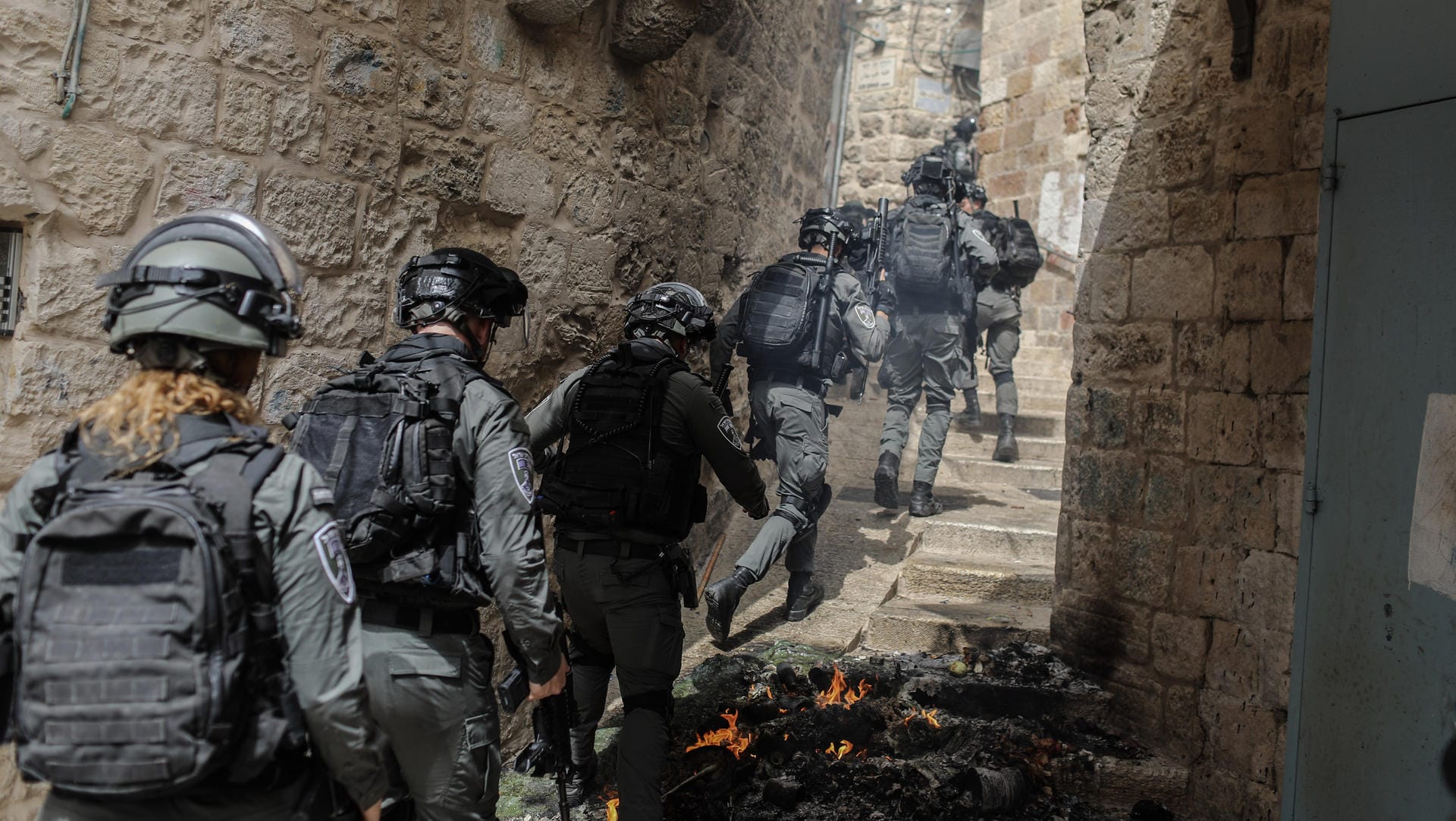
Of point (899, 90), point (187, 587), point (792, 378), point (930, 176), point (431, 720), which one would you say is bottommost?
point (431, 720)

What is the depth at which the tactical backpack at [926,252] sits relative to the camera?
7.31 metres

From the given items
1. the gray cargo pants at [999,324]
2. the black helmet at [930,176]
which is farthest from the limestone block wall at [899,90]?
the black helmet at [930,176]

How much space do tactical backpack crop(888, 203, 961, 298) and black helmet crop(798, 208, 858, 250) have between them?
1.46 meters

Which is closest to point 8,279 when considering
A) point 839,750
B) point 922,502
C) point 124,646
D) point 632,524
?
point 124,646

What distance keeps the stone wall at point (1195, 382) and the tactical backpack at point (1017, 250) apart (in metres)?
3.53

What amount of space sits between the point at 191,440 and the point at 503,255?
258 centimetres

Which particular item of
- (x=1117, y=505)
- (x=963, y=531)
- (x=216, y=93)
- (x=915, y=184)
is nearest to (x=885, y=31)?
(x=915, y=184)

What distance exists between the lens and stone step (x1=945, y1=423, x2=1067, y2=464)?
837cm

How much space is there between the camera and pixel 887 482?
276 inches

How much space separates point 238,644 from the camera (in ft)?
5.41

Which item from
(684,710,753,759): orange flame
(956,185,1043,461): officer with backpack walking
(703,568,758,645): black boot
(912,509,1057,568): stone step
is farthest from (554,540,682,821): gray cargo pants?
(956,185,1043,461): officer with backpack walking

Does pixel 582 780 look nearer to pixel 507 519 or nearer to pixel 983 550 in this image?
pixel 507 519

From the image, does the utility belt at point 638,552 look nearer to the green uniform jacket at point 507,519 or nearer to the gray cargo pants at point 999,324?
the green uniform jacket at point 507,519

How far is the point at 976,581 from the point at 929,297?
2390 mm
